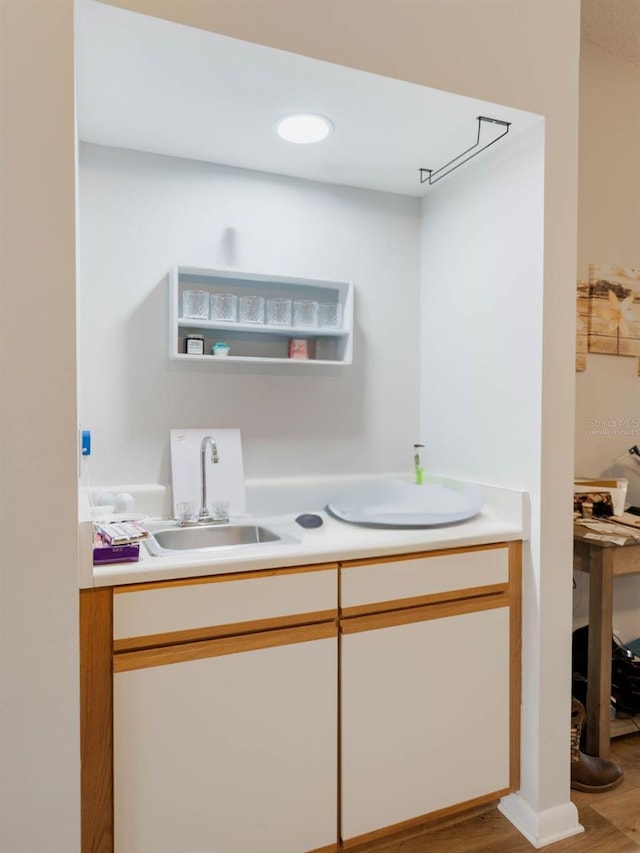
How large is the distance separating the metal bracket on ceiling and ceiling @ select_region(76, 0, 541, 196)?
2 cm

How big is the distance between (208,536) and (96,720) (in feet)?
2.17

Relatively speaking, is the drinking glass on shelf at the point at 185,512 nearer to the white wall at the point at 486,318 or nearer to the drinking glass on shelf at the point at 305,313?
the drinking glass on shelf at the point at 305,313

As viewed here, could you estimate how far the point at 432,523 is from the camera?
70.2 inches

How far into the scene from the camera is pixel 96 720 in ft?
4.38

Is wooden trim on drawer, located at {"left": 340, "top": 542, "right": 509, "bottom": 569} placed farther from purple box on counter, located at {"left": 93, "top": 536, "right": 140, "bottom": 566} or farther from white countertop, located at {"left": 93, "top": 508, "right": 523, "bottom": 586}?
purple box on counter, located at {"left": 93, "top": 536, "right": 140, "bottom": 566}

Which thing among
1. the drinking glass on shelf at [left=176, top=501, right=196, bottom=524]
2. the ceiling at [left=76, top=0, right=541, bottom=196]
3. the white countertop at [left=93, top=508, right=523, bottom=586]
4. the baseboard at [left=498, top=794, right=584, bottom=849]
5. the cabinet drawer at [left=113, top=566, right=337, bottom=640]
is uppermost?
the ceiling at [left=76, top=0, right=541, bottom=196]

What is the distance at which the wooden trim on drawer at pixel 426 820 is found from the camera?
162cm

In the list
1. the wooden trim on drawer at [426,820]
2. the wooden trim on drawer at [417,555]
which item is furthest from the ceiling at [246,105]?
the wooden trim on drawer at [426,820]

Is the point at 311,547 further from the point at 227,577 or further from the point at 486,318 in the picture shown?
the point at 486,318

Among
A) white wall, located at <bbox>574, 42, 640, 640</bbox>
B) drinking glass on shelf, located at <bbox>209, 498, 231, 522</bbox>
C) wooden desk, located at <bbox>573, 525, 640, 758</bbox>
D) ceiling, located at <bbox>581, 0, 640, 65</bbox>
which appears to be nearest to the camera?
drinking glass on shelf, located at <bbox>209, 498, 231, 522</bbox>

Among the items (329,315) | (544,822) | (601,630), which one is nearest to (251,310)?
(329,315)

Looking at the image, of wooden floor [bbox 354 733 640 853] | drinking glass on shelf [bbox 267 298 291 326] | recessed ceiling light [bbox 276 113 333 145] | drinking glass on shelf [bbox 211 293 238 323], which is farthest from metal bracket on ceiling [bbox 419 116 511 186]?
wooden floor [bbox 354 733 640 853]

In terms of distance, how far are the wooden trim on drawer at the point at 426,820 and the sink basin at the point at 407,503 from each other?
84cm

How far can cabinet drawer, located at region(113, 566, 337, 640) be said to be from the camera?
53.6 inches
